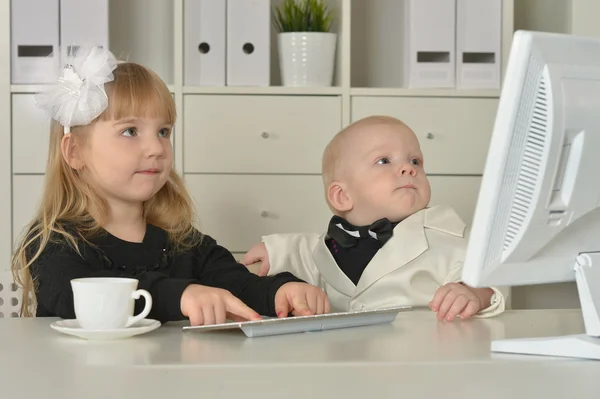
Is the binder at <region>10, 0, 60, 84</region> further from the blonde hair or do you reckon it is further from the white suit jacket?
the white suit jacket

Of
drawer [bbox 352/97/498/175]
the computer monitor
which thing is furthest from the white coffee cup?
drawer [bbox 352/97/498/175]

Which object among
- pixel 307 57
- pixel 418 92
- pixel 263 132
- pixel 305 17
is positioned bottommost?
pixel 263 132

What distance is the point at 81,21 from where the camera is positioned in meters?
2.54

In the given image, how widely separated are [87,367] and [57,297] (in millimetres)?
381

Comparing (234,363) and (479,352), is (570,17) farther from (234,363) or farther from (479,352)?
(234,363)

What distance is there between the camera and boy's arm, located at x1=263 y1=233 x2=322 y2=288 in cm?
A: 176

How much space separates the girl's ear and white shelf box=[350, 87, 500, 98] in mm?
1217

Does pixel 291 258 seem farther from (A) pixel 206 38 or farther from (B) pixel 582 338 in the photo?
(A) pixel 206 38

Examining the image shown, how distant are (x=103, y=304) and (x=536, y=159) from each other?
0.54 meters

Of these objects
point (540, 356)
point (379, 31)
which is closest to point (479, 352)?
point (540, 356)

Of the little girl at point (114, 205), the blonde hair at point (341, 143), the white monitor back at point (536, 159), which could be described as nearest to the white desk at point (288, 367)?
the white monitor back at point (536, 159)

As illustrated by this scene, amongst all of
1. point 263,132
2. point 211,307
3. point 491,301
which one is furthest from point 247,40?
point 211,307

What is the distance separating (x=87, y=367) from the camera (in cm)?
90

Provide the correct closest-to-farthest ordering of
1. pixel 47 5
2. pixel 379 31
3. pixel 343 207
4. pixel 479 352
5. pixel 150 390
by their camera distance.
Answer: pixel 150 390
pixel 479 352
pixel 343 207
pixel 47 5
pixel 379 31
